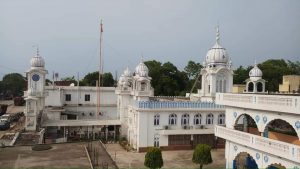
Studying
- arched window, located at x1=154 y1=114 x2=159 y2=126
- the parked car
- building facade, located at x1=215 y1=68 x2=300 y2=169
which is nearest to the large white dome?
arched window, located at x1=154 y1=114 x2=159 y2=126

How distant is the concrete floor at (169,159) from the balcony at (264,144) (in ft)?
18.2

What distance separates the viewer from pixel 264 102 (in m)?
14.6

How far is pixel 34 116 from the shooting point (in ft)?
94.0

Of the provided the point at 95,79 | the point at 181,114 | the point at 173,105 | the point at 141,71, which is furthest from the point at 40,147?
the point at 95,79

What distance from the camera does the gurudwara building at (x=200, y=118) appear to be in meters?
14.7

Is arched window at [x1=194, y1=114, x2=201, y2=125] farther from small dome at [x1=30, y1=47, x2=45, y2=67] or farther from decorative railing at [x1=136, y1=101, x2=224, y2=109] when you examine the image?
small dome at [x1=30, y1=47, x2=45, y2=67]

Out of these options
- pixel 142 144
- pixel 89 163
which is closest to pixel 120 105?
pixel 142 144

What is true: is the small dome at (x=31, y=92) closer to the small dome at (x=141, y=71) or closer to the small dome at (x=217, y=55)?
the small dome at (x=141, y=71)

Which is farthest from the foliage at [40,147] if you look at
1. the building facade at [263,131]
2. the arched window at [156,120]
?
the building facade at [263,131]

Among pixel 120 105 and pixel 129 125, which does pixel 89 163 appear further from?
pixel 120 105

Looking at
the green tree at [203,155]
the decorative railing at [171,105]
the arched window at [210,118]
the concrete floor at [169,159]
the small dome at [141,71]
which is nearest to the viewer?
the green tree at [203,155]

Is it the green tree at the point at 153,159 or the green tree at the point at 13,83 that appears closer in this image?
the green tree at the point at 153,159

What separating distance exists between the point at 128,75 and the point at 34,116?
11421 millimetres

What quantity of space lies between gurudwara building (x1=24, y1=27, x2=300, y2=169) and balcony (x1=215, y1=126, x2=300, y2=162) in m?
0.04
